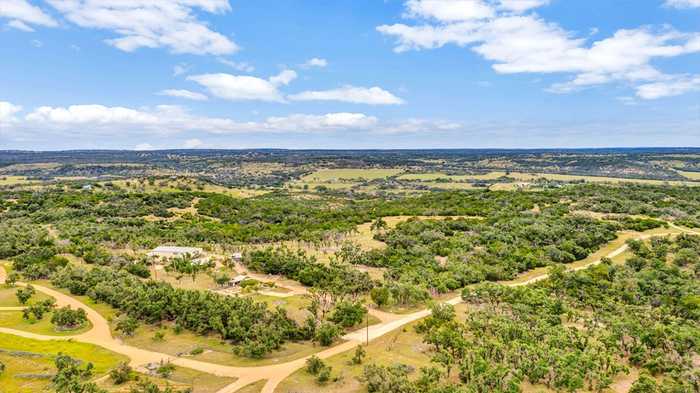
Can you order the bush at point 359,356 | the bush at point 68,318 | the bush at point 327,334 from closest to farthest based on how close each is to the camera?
1. the bush at point 359,356
2. the bush at point 327,334
3. the bush at point 68,318

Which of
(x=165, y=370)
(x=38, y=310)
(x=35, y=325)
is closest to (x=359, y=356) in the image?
(x=165, y=370)

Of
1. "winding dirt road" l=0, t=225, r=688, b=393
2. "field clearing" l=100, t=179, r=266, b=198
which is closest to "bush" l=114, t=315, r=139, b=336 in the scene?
"winding dirt road" l=0, t=225, r=688, b=393

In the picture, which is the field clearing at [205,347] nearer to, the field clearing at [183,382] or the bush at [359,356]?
the field clearing at [183,382]

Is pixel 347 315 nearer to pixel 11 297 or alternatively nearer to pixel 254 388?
pixel 254 388

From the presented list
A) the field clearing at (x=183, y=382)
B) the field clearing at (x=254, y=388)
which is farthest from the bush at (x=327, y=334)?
the field clearing at (x=183, y=382)

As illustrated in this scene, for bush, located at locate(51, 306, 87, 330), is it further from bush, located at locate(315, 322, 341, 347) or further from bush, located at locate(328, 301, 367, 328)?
bush, located at locate(328, 301, 367, 328)

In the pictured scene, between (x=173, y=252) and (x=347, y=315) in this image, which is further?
(x=173, y=252)

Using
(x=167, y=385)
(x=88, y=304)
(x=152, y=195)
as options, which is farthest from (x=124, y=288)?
(x=152, y=195)
